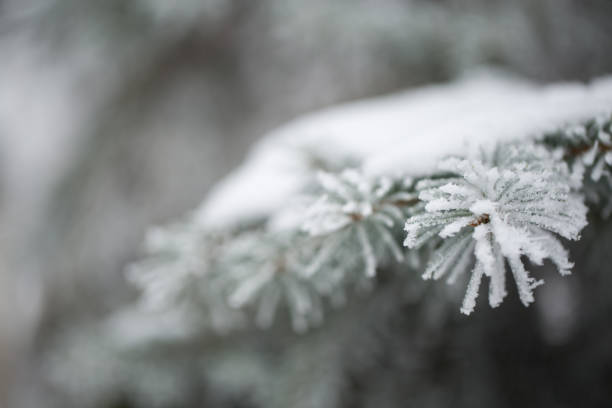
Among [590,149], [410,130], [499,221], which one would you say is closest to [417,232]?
[499,221]

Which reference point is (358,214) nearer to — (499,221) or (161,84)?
(499,221)

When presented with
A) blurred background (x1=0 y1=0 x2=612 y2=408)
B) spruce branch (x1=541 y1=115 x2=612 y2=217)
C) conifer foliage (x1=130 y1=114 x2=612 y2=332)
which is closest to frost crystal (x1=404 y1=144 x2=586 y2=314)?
conifer foliage (x1=130 y1=114 x2=612 y2=332)

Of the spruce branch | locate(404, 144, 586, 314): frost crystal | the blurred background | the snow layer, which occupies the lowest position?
locate(404, 144, 586, 314): frost crystal

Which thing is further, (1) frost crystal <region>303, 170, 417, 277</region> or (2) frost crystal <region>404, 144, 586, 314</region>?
(1) frost crystal <region>303, 170, 417, 277</region>

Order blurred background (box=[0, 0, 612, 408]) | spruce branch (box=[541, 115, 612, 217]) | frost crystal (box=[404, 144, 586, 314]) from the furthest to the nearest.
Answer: blurred background (box=[0, 0, 612, 408]) < spruce branch (box=[541, 115, 612, 217]) < frost crystal (box=[404, 144, 586, 314])

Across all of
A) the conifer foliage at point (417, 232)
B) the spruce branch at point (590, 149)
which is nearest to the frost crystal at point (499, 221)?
the conifer foliage at point (417, 232)

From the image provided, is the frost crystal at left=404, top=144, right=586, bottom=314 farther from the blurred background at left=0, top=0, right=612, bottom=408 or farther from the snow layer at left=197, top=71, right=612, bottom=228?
the blurred background at left=0, top=0, right=612, bottom=408

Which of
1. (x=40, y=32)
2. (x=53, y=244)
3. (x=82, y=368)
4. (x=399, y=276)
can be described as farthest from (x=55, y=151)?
(x=399, y=276)

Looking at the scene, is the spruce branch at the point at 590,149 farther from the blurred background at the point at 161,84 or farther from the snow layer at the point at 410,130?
the blurred background at the point at 161,84
